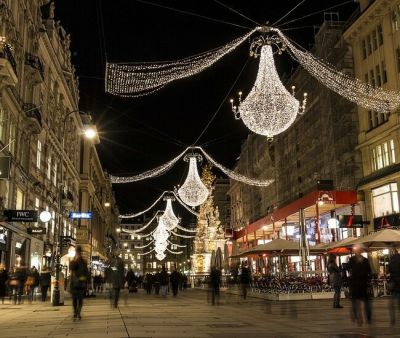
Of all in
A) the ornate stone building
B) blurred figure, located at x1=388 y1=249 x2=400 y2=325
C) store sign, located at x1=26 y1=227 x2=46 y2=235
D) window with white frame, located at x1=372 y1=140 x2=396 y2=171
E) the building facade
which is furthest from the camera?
window with white frame, located at x1=372 y1=140 x2=396 y2=171

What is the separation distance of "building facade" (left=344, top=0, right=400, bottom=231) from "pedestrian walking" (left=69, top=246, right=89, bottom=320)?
2704cm

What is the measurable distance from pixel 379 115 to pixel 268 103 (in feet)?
78.6

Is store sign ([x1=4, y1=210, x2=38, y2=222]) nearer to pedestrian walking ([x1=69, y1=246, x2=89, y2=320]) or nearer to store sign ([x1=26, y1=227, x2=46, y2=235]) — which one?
store sign ([x1=26, y1=227, x2=46, y2=235])

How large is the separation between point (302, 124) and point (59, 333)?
49959 millimetres

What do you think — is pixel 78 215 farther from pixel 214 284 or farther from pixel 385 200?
pixel 385 200

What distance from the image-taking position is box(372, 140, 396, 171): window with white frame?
39.5 meters

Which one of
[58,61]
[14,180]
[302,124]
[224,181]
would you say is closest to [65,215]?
[58,61]

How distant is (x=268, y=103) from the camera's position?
2061 centimetres

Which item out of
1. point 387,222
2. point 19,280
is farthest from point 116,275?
point 387,222

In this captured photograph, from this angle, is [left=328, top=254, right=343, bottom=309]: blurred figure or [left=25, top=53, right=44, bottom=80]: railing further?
[left=25, top=53, right=44, bottom=80]: railing

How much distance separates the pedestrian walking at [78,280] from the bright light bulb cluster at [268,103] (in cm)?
878

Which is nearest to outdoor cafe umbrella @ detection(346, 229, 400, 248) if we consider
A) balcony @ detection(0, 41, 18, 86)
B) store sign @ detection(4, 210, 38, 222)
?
store sign @ detection(4, 210, 38, 222)

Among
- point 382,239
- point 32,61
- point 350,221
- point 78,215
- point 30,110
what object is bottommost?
point 382,239

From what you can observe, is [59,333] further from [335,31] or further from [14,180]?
[335,31]
